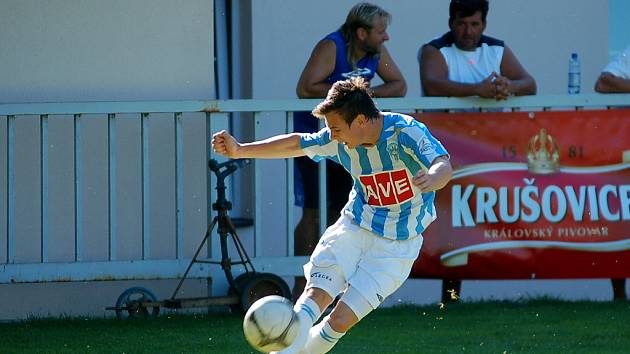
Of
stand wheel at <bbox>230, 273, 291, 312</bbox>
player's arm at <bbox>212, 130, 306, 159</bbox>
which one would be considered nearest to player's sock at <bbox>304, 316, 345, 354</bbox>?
player's arm at <bbox>212, 130, 306, 159</bbox>

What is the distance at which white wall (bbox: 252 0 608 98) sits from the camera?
12.8 metres

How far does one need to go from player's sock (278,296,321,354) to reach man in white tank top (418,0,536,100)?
137 inches

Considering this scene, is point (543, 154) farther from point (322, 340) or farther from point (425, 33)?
point (322, 340)

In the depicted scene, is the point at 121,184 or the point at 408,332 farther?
the point at 121,184

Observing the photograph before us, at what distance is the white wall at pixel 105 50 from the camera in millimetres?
10703

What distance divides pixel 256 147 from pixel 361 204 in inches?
24.4

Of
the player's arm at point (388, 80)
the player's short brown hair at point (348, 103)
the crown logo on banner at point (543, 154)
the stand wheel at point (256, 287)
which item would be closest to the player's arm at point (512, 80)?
the crown logo on banner at point (543, 154)

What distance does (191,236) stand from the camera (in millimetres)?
10828

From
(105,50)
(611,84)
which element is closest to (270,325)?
(105,50)

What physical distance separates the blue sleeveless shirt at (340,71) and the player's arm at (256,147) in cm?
257

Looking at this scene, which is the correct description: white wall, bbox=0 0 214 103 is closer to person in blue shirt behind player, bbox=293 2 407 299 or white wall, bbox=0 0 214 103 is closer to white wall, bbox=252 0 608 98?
person in blue shirt behind player, bbox=293 2 407 299

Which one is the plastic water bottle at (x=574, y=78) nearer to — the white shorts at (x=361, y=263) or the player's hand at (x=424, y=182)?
the white shorts at (x=361, y=263)

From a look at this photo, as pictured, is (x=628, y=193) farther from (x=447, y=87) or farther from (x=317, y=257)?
(x=317, y=257)

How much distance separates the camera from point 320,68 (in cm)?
1042
